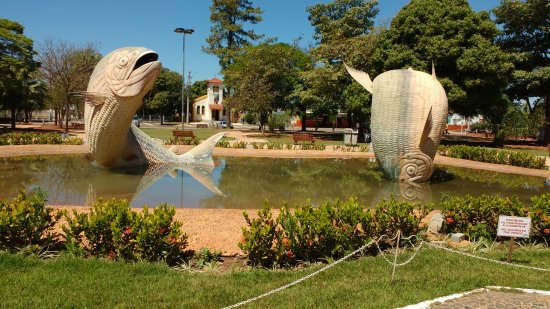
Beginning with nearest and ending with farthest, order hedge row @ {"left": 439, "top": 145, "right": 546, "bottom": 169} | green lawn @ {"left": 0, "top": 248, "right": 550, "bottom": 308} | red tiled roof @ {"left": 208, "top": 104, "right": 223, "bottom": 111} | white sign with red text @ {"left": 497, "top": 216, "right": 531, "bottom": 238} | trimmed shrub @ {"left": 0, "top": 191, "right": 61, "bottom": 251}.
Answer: green lawn @ {"left": 0, "top": 248, "right": 550, "bottom": 308}, white sign with red text @ {"left": 497, "top": 216, "right": 531, "bottom": 238}, trimmed shrub @ {"left": 0, "top": 191, "right": 61, "bottom": 251}, hedge row @ {"left": 439, "top": 145, "right": 546, "bottom": 169}, red tiled roof @ {"left": 208, "top": 104, "right": 223, "bottom": 111}

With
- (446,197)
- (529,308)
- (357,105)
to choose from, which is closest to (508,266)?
(529,308)

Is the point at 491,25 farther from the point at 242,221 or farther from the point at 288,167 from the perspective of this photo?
the point at 242,221

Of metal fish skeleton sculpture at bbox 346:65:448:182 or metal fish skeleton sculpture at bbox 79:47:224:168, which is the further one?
metal fish skeleton sculpture at bbox 346:65:448:182

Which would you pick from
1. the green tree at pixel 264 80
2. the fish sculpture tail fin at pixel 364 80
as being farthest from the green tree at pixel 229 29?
the fish sculpture tail fin at pixel 364 80

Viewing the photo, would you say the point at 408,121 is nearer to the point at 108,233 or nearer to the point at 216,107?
the point at 108,233

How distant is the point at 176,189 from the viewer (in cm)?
1120

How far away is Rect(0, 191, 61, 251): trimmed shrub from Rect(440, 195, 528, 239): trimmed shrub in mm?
6220

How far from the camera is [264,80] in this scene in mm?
36094

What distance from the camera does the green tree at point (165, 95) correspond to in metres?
61.2

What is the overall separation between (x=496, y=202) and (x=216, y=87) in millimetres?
64223

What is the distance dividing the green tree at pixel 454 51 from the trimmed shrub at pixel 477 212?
2168cm

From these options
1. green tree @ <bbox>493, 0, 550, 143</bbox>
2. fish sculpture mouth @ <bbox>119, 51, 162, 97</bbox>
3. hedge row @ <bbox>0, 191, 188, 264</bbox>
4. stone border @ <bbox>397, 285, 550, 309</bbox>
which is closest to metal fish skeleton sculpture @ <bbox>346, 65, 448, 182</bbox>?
fish sculpture mouth @ <bbox>119, 51, 162, 97</bbox>

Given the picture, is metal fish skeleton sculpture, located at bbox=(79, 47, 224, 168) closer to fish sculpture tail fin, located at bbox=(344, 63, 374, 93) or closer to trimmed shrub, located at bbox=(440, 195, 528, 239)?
fish sculpture tail fin, located at bbox=(344, 63, 374, 93)

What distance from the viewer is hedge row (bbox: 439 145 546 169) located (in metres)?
18.3
